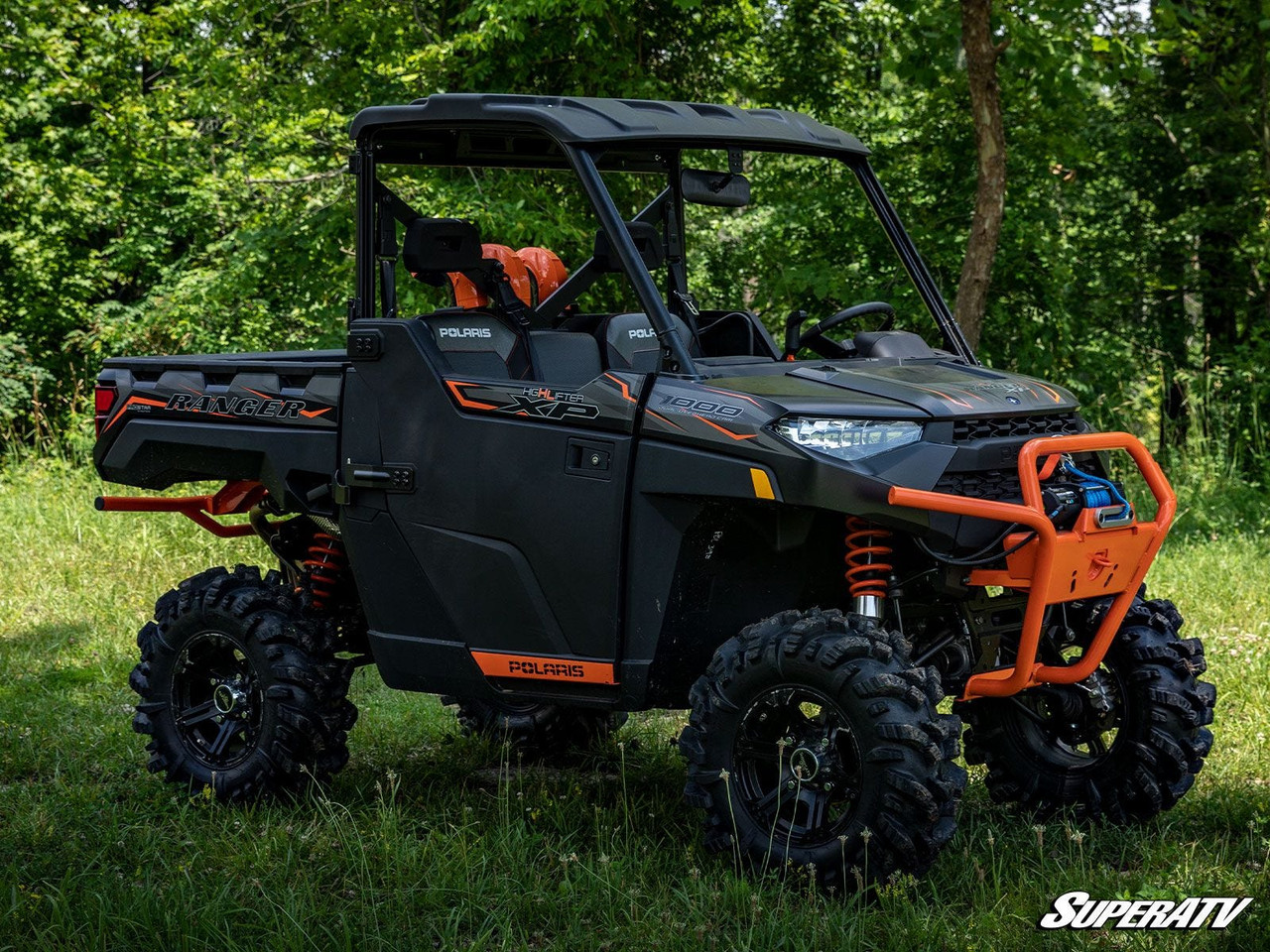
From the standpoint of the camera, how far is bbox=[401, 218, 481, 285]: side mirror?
4.57 meters

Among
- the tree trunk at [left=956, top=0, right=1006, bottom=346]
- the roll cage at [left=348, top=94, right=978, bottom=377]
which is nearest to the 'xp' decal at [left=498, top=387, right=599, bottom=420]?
the roll cage at [left=348, top=94, right=978, bottom=377]

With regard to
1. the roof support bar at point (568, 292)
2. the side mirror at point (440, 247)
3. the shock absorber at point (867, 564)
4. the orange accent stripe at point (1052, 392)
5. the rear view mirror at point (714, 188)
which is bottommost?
the shock absorber at point (867, 564)

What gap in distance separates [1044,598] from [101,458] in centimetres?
333

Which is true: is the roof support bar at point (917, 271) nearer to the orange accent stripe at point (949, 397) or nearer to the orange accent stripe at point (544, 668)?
the orange accent stripe at point (949, 397)

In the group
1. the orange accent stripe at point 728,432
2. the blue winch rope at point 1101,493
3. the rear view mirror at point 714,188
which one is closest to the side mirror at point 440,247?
the rear view mirror at point 714,188

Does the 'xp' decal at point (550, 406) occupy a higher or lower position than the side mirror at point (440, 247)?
lower

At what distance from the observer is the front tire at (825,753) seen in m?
3.75

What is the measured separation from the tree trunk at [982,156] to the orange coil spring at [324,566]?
540cm

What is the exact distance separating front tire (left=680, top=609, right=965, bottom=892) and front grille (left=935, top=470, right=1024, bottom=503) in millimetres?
409

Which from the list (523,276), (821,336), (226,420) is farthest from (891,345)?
(226,420)

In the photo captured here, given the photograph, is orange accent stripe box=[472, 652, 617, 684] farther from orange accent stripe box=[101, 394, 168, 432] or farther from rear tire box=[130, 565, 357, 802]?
orange accent stripe box=[101, 394, 168, 432]

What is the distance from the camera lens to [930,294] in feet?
15.8

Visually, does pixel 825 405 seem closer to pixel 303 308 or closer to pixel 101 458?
pixel 101 458

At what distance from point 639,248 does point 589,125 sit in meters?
0.55
